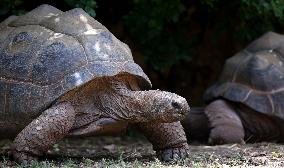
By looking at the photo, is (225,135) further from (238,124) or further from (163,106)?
(163,106)

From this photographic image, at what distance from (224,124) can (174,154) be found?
155cm

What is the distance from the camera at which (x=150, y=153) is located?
18.3 feet

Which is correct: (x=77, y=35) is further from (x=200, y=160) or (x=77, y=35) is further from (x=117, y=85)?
(x=200, y=160)

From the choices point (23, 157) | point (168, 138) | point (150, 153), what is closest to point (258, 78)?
point (150, 153)

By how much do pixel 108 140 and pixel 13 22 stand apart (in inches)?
85.1

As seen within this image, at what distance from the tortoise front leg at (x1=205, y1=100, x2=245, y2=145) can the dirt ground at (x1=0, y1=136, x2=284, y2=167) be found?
34 cm

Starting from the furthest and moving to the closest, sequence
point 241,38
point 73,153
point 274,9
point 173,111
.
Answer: point 241,38
point 274,9
point 73,153
point 173,111

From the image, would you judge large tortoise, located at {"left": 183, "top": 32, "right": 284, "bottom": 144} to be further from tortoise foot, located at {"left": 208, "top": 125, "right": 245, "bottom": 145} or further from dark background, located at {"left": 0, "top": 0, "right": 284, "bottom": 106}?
dark background, located at {"left": 0, "top": 0, "right": 284, "bottom": 106}

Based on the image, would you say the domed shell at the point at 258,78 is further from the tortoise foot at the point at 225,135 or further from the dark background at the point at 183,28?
the dark background at the point at 183,28

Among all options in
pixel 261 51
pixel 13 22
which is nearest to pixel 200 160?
pixel 13 22

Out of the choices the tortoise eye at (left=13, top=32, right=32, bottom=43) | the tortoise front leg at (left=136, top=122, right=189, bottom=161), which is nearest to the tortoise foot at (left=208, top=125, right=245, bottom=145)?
the tortoise front leg at (left=136, top=122, right=189, bottom=161)

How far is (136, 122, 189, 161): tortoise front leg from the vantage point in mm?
5051

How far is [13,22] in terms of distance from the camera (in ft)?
17.6

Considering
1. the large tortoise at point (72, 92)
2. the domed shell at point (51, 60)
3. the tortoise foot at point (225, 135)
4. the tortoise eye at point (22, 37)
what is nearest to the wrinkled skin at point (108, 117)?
the large tortoise at point (72, 92)
